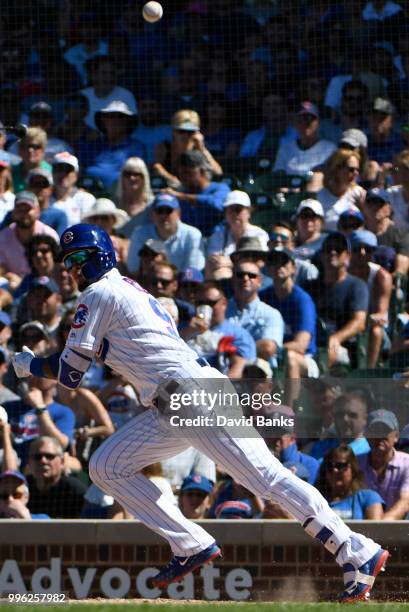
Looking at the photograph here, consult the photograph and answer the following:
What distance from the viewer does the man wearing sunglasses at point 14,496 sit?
9.18m

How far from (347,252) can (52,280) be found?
2.26 metres

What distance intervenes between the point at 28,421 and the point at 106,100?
155 inches

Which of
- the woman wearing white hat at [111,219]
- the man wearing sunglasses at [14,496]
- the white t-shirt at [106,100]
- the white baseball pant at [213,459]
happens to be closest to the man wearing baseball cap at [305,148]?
the woman wearing white hat at [111,219]

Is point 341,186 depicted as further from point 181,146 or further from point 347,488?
point 347,488

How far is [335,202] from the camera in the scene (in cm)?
1120

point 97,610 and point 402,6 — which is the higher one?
point 402,6

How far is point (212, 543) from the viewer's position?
6.92 metres

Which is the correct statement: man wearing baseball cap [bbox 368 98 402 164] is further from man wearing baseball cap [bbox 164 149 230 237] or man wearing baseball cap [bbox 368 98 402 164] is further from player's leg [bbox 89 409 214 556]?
player's leg [bbox 89 409 214 556]

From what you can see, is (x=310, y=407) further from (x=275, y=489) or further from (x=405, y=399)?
(x=275, y=489)

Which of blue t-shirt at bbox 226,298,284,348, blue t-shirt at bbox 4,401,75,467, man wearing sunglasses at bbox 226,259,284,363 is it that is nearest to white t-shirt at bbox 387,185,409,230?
man wearing sunglasses at bbox 226,259,284,363

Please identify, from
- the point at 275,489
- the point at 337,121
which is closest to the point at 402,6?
the point at 337,121

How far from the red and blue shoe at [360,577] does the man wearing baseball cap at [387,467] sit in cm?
204

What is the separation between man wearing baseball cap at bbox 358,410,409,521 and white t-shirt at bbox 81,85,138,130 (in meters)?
4.62

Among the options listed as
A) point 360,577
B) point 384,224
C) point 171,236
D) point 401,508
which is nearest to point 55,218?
point 171,236
